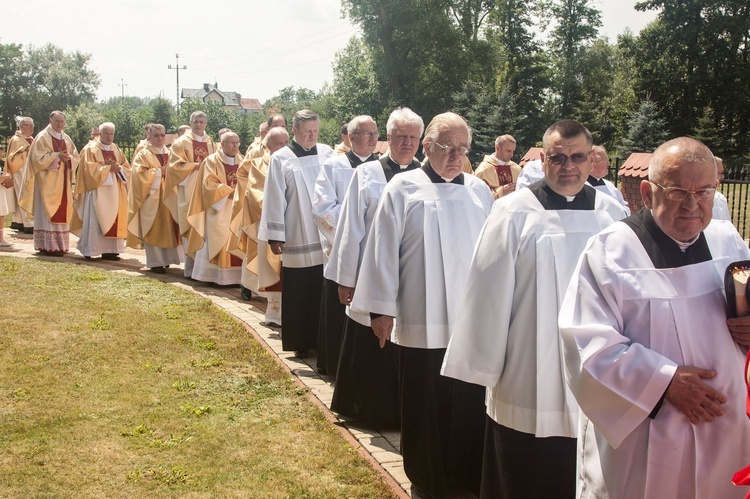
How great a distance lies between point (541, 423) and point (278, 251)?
4.50m

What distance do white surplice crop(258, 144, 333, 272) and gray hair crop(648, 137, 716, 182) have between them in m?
5.17

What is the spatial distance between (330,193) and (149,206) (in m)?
6.50

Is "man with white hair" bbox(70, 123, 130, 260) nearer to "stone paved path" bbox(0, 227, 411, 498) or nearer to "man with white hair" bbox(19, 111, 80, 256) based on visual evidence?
"stone paved path" bbox(0, 227, 411, 498)

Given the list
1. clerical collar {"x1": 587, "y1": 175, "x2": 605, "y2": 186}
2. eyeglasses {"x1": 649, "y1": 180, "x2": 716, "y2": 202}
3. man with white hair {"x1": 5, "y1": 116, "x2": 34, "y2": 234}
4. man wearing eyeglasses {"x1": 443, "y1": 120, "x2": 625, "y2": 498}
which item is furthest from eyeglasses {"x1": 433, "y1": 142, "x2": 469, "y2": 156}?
man with white hair {"x1": 5, "y1": 116, "x2": 34, "y2": 234}

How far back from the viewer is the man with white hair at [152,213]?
12750mm

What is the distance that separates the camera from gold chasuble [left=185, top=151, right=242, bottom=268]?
11.6 m

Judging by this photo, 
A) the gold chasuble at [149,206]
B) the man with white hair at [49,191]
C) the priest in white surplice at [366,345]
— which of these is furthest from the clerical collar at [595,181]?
the man with white hair at [49,191]

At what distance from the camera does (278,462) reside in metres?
5.29

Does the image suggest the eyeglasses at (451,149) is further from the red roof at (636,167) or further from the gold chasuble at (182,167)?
the gold chasuble at (182,167)

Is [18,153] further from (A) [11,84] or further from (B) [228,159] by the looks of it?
(A) [11,84]

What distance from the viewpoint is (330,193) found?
7199 millimetres

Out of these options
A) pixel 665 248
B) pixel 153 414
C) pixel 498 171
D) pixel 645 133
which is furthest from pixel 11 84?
pixel 665 248

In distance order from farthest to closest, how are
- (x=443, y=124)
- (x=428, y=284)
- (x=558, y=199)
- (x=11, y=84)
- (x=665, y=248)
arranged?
(x=11, y=84)
(x=428, y=284)
(x=443, y=124)
(x=558, y=199)
(x=665, y=248)

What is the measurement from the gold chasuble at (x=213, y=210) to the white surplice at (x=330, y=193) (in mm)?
4534
